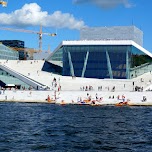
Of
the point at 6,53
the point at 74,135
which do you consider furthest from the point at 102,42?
the point at 74,135

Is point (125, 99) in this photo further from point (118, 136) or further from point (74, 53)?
point (118, 136)

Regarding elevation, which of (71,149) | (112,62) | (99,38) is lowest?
(71,149)

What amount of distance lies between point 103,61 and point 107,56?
1.23m

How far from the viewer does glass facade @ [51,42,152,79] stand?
3120 inches

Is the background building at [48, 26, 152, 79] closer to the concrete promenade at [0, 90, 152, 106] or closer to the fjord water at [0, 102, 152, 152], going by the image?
the concrete promenade at [0, 90, 152, 106]

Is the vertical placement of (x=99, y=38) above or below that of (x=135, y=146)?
above

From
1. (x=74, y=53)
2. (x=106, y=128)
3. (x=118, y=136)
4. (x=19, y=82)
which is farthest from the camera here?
(x=74, y=53)

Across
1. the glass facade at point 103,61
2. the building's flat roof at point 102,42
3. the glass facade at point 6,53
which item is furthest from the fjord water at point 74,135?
the glass facade at point 6,53

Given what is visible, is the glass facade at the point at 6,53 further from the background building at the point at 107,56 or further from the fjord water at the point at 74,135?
the fjord water at the point at 74,135

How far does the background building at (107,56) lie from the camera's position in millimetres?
79438

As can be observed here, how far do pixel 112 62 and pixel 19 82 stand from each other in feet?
55.3

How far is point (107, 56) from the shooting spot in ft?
263

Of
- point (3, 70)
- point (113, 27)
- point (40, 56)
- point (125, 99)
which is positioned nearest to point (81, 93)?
point (125, 99)

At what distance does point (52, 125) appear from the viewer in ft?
110
